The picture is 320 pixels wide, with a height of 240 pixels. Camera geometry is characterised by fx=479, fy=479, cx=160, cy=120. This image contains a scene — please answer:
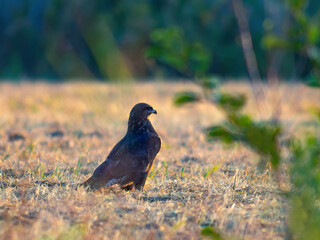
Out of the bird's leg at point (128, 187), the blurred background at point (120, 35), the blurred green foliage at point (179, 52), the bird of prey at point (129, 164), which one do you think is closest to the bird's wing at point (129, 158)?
the bird of prey at point (129, 164)

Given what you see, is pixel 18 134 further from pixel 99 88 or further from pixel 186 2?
pixel 186 2

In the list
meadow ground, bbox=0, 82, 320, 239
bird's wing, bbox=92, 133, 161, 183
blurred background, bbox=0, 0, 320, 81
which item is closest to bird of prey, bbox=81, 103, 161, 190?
bird's wing, bbox=92, 133, 161, 183

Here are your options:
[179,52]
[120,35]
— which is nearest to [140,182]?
[179,52]

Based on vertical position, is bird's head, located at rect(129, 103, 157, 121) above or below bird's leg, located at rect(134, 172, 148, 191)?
above

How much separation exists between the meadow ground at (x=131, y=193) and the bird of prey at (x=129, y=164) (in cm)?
13

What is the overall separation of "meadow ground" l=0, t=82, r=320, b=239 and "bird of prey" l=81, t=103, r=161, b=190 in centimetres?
13

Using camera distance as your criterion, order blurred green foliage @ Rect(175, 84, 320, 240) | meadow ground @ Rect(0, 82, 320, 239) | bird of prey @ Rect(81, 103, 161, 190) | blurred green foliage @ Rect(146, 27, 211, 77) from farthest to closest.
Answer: bird of prey @ Rect(81, 103, 161, 190), meadow ground @ Rect(0, 82, 320, 239), blurred green foliage @ Rect(146, 27, 211, 77), blurred green foliage @ Rect(175, 84, 320, 240)

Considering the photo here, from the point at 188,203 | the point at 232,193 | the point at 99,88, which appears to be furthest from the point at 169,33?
the point at 99,88

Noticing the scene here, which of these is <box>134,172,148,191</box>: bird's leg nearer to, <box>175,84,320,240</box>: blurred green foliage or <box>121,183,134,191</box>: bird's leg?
<box>121,183,134,191</box>: bird's leg

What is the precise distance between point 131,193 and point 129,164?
297 millimetres

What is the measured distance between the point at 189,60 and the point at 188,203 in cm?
213

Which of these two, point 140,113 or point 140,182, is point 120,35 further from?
point 140,182

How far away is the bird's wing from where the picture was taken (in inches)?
191

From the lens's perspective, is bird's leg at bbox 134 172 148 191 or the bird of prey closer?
the bird of prey
